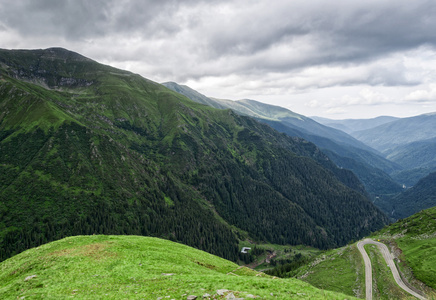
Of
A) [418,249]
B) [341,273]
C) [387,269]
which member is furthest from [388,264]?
[341,273]

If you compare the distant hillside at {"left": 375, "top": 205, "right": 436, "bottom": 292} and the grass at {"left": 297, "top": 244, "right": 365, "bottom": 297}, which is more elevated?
the distant hillside at {"left": 375, "top": 205, "right": 436, "bottom": 292}

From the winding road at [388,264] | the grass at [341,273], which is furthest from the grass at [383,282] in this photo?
the grass at [341,273]

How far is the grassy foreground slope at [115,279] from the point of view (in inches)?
1068

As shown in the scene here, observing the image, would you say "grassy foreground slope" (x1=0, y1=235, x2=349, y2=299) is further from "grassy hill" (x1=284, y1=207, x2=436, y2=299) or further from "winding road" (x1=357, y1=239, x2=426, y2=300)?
"winding road" (x1=357, y1=239, x2=426, y2=300)

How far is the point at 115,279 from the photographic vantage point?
3266cm

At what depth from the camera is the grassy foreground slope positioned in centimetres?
A: 2712

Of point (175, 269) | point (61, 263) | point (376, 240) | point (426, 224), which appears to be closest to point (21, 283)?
point (61, 263)

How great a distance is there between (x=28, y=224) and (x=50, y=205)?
18.6m

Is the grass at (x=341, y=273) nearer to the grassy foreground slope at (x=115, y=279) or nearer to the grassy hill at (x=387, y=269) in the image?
the grassy hill at (x=387, y=269)

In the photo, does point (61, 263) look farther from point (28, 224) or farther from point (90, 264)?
point (28, 224)

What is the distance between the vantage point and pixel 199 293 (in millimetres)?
25484

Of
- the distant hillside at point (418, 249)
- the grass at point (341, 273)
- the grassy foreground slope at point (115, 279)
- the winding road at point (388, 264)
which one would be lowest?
the grass at point (341, 273)

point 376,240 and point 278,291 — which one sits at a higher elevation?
point 278,291

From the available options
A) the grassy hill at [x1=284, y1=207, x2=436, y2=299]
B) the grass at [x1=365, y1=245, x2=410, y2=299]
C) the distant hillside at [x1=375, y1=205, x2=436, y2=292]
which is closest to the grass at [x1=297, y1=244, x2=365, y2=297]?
the grassy hill at [x1=284, y1=207, x2=436, y2=299]
